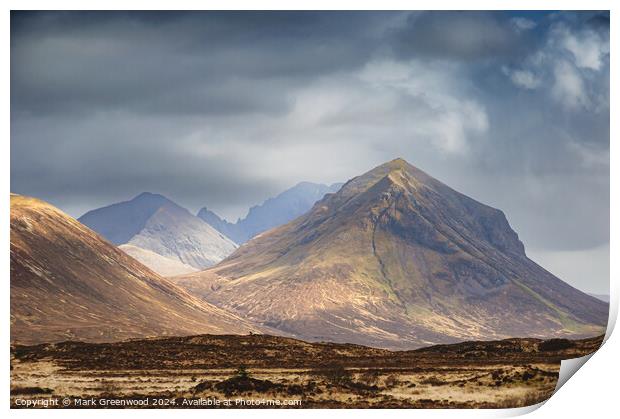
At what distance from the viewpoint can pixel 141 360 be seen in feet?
339

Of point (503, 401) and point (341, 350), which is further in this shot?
point (341, 350)

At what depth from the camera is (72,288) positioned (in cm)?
13512

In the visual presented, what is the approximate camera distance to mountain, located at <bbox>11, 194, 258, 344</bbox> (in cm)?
12244

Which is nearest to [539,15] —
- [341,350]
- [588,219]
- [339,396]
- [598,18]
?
[598,18]

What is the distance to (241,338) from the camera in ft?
366

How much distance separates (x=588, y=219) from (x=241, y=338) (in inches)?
1764

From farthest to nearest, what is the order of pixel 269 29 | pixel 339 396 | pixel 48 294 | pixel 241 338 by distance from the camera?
→ pixel 48 294 < pixel 241 338 < pixel 269 29 < pixel 339 396

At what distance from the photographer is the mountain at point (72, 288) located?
122438mm
